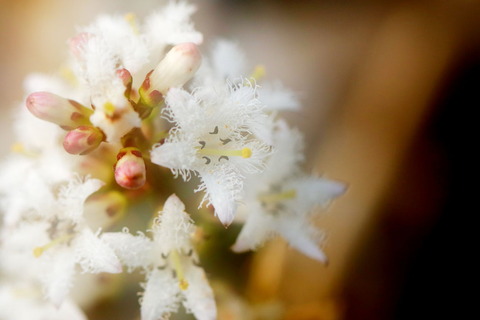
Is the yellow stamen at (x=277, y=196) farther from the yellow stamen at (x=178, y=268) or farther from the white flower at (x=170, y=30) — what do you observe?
the white flower at (x=170, y=30)

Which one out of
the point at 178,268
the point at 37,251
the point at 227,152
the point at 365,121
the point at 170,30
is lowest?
the point at 37,251

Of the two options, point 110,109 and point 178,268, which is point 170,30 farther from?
point 178,268

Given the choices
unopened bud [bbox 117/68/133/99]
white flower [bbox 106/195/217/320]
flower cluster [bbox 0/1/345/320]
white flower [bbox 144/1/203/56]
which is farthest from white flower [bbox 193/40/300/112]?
white flower [bbox 106/195/217/320]

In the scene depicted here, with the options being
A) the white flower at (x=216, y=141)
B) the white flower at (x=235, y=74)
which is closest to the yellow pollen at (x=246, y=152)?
the white flower at (x=216, y=141)

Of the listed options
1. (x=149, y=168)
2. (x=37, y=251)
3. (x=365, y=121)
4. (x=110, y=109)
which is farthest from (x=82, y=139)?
(x=365, y=121)

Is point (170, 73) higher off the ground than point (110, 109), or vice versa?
point (170, 73)

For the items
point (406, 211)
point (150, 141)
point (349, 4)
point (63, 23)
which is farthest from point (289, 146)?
point (63, 23)

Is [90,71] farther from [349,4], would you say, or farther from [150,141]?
[349,4]
